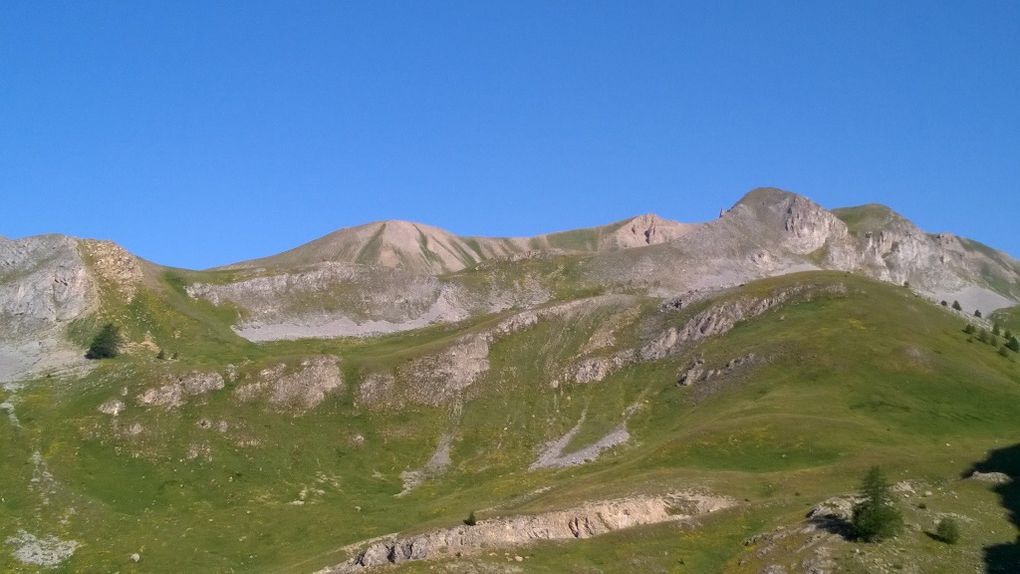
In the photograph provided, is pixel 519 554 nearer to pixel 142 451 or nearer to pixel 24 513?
pixel 24 513

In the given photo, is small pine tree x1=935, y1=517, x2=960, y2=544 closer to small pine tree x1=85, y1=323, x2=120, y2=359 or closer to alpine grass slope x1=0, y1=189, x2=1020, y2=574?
alpine grass slope x1=0, y1=189, x2=1020, y2=574

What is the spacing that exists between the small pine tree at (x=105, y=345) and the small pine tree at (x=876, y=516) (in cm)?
14874

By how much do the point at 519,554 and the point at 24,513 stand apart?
71.5 meters

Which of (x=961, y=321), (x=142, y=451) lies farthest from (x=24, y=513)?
(x=961, y=321)

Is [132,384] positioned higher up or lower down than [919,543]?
higher up

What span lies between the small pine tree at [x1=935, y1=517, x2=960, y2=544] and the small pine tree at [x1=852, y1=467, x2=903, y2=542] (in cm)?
234

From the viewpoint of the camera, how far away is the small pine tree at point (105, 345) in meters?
158

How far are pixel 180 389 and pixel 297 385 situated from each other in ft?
65.9

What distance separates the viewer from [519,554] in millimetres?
58094

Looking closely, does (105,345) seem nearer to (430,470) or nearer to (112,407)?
(112,407)

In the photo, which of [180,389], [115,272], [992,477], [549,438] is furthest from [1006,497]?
[115,272]

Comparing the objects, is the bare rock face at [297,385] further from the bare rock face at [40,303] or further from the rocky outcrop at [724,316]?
the rocky outcrop at [724,316]

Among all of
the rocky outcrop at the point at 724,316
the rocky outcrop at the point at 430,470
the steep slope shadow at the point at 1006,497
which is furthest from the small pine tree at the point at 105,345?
the steep slope shadow at the point at 1006,497

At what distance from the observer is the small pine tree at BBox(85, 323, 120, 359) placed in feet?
520
